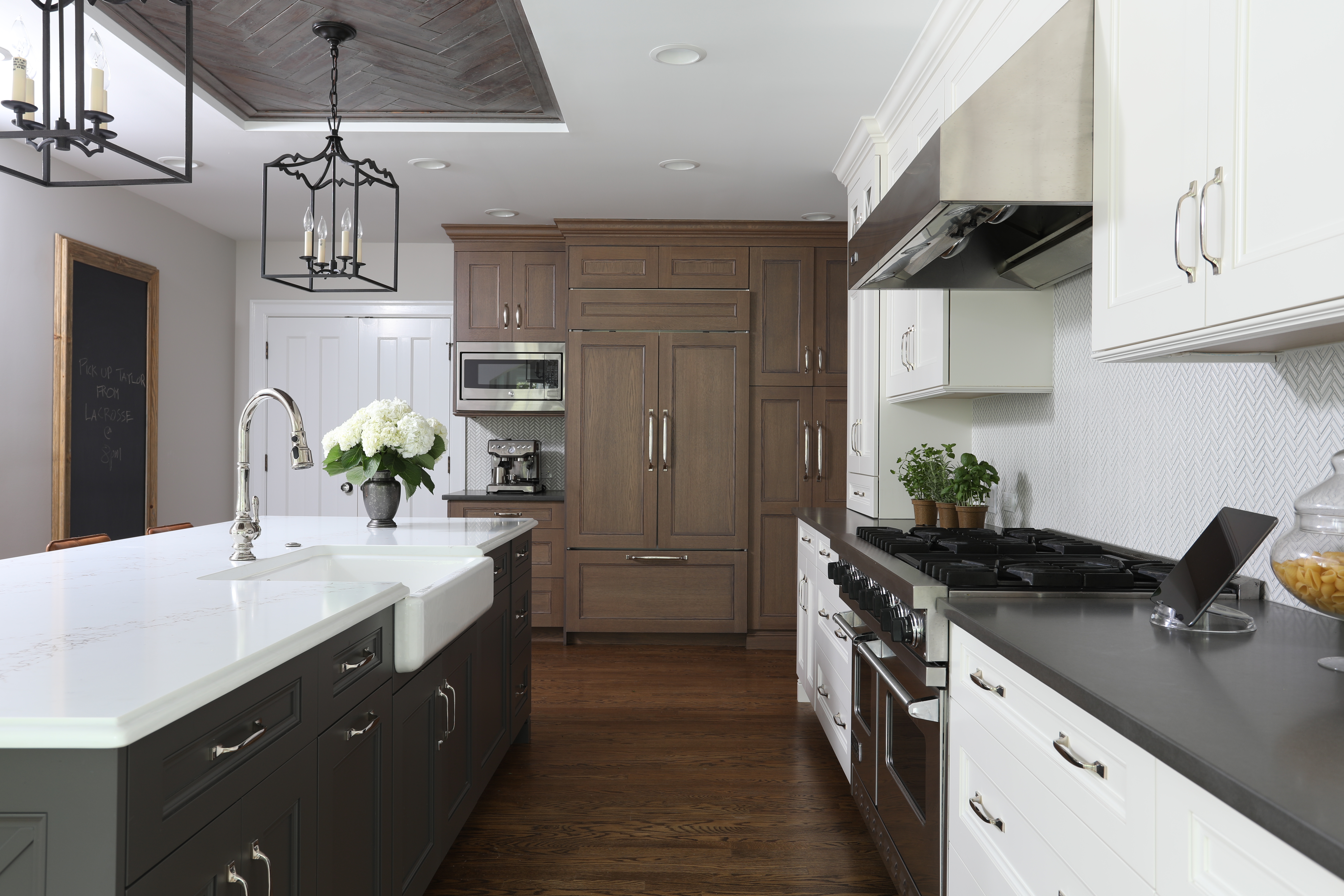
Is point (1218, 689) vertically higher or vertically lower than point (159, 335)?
lower

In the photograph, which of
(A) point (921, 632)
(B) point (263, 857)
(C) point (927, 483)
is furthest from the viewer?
(C) point (927, 483)

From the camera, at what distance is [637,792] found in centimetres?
285

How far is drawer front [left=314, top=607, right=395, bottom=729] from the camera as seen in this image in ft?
4.69

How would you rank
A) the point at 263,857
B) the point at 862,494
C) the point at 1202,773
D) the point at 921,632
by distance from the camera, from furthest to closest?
1. the point at 862,494
2. the point at 921,632
3. the point at 263,857
4. the point at 1202,773

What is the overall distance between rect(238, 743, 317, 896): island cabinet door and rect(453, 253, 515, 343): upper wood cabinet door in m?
4.04

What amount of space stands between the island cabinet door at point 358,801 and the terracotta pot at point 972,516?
6.34ft

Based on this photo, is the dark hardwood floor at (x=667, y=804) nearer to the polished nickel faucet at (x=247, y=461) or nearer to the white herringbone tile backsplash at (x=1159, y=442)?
the polished nickel faucet at (x=247, y=461)

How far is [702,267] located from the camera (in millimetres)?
4949

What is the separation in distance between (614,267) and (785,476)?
1.57 meters

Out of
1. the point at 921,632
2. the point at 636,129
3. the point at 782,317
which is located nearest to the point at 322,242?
the point at 636,129

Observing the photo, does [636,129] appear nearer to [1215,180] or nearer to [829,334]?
[829,334]

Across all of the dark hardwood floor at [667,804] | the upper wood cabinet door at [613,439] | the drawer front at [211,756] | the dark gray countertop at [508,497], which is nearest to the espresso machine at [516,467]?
the dark gray countertop at [508,497]

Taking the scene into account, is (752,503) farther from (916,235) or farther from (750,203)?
(916,235)

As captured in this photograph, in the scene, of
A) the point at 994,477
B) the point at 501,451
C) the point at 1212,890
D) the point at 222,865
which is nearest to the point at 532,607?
the point at 501,451
